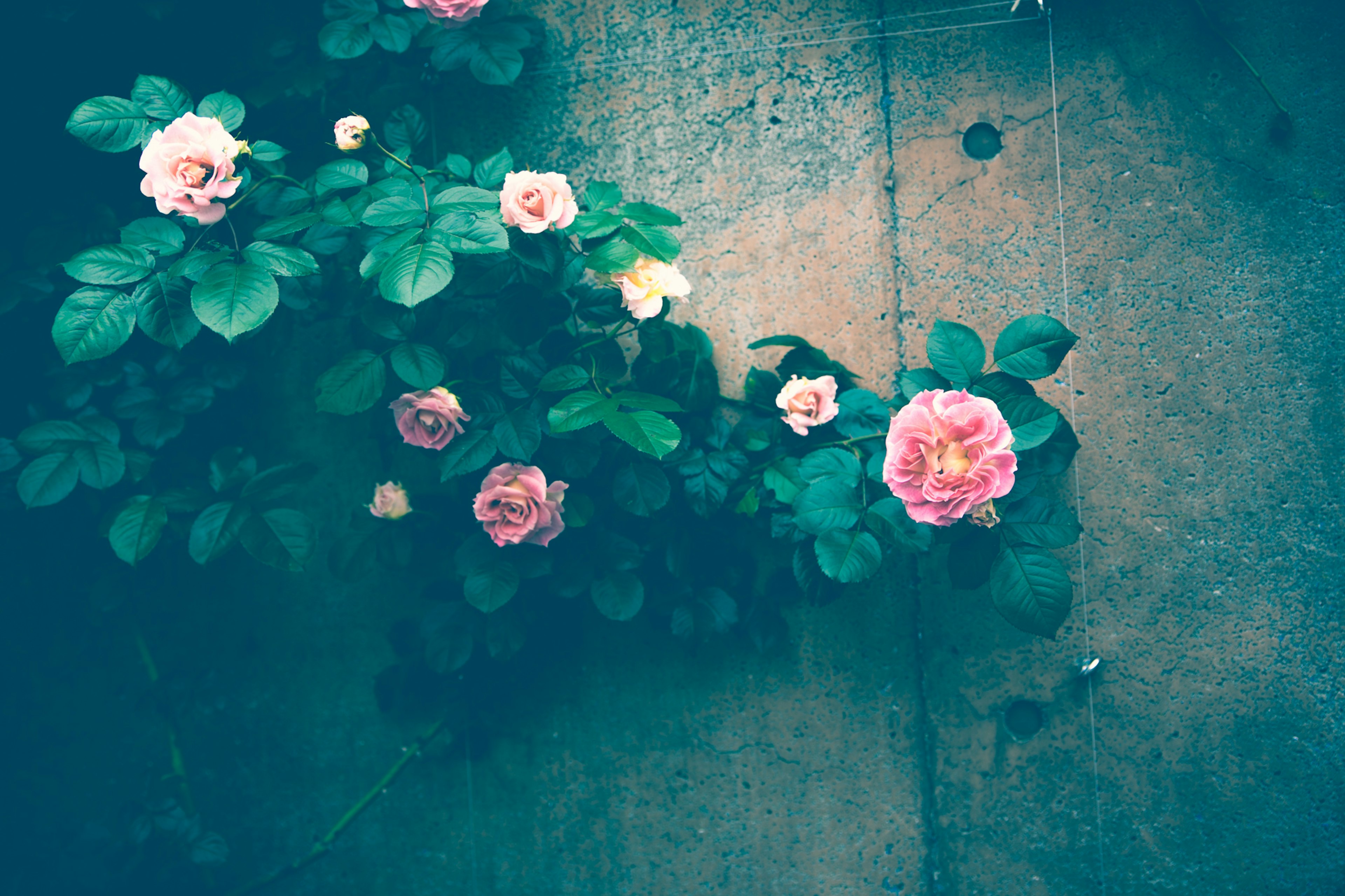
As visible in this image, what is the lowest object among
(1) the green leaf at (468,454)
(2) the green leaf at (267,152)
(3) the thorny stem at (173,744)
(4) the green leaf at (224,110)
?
(3) the thorny stem at (173,744)

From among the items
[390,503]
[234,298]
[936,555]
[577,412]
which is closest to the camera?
[234,298]

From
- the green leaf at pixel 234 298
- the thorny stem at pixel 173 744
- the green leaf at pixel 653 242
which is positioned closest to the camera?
the green leaf at pixel 234 298

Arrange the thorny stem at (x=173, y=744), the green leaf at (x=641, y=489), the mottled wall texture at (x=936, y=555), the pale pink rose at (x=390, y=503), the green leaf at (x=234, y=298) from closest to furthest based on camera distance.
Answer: the green leaf at (x=234, y=298) < the green leaf at (x=641, y=489) < the pale pink rose at (x=390, y=503) < the mottled wall texture at (x=936, y=555) < the thorny stem at (x=173, y=744)

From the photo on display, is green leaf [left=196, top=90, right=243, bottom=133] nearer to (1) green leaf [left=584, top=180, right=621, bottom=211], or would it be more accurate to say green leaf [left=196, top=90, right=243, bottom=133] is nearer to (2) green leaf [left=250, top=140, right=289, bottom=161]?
(2) green leaf [left=250, top=140, right=289, bottom=161]

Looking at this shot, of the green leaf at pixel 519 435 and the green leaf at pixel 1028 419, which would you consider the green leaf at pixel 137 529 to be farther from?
the green leaf at pixel 1028 419

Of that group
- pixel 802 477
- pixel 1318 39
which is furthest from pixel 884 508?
pixel 1318 39

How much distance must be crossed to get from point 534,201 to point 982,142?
1147mm

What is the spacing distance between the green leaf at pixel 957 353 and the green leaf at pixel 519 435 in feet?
2.50

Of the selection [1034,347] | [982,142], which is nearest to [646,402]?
[1034,347]

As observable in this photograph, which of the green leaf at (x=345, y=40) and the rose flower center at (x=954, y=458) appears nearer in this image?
the rose flower center at (x=954, y=458)

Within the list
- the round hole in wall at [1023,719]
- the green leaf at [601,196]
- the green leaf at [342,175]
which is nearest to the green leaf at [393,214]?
the green leaf at [342,175]

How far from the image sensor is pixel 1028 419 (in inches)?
51.6

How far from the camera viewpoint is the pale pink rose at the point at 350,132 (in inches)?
53.2

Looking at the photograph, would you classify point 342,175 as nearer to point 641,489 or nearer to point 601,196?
point 601,196
